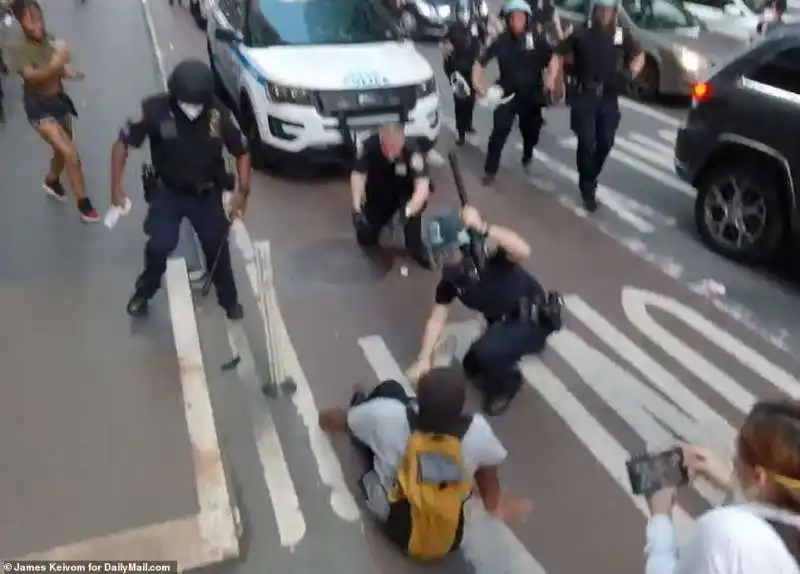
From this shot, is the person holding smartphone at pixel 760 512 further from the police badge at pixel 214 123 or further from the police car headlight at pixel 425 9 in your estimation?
the police car headlight at pixel 425 9

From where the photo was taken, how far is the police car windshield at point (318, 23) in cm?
870

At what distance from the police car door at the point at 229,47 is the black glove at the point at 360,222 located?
2.82m

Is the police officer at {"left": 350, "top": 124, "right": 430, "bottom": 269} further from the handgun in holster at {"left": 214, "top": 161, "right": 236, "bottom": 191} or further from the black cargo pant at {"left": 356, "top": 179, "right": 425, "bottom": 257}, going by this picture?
the handgun in holster at {"left": 214, "top": 161, "right": 236, "bottom": 191}

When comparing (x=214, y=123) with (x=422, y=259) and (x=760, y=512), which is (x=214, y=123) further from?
(x=760, y=512)

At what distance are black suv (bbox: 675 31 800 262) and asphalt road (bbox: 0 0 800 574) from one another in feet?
1.07

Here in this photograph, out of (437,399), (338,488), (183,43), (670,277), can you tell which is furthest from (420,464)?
(183,43)

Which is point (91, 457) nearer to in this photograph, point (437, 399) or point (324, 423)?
point (324, 423)

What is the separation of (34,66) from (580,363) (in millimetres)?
4637

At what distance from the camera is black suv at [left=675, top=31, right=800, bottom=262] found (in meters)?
6.21

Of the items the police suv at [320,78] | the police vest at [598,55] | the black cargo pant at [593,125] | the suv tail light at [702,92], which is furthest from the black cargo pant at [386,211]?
the suv tail light at [702,92]

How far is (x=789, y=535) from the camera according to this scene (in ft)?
6.73

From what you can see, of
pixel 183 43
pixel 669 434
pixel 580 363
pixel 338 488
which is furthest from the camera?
pixel 183 43

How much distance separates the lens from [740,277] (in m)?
6.65

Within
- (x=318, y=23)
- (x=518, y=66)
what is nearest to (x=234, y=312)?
(x=518, y=66)
